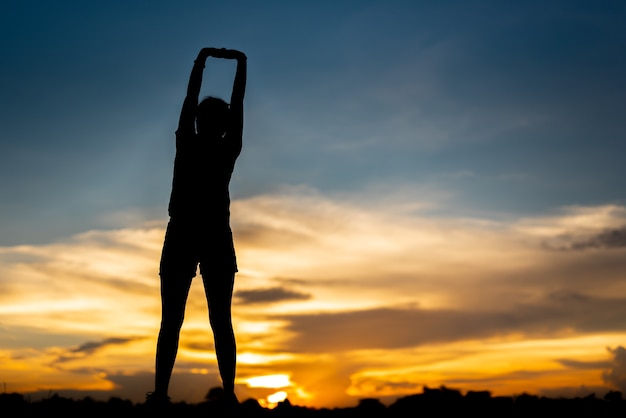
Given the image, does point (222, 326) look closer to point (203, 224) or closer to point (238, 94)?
point (203, 224)

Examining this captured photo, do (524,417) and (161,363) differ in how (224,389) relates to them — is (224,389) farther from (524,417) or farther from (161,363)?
(524,417)

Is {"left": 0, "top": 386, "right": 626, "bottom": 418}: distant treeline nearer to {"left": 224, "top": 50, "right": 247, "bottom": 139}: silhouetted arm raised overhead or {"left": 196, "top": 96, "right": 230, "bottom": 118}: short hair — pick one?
{"left": 224, "top": 50, "right": 247, "bottom": 139}: silhouetted arm raised overhead

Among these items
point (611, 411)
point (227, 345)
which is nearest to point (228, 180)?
point (227, 345)

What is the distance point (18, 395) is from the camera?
7895mm

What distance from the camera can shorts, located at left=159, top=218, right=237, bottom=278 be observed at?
20.7 ft

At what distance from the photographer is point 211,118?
6402 mm

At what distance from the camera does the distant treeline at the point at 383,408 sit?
6.43m

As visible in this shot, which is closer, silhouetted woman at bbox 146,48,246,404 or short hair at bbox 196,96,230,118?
silhouetted woman at bbox 146,48,246,404

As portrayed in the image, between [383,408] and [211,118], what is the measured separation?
13.8 ft

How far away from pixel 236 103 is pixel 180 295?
7.44 feet

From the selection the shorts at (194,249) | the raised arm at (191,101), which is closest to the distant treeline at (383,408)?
the shorts at (194,249)

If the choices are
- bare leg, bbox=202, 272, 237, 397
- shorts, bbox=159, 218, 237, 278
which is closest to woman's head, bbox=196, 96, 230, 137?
shorts, bbox=159, 218, 237, 278

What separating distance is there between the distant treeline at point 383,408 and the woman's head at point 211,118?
310 centimetres

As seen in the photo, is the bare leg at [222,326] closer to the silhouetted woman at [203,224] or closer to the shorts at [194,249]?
the silhouetted woman at [203,224]
